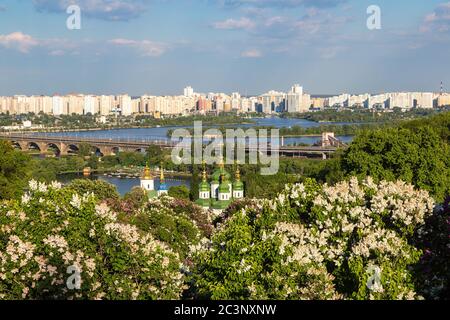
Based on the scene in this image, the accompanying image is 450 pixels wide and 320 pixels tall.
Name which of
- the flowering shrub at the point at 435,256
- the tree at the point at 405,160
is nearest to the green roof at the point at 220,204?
the tree at the point at 405,160

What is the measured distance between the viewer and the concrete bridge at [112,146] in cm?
3303

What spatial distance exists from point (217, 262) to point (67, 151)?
3501cm

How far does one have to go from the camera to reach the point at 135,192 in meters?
11.3

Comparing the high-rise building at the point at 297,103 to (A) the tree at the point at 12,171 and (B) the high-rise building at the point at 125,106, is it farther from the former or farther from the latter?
(A) the tree at the point at 12,171

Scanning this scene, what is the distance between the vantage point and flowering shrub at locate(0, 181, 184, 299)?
4.29 metres

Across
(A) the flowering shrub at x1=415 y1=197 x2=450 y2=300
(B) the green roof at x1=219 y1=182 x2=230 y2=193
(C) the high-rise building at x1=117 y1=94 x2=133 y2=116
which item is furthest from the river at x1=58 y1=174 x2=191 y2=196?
(C) the high-rise building at x1=117 y1=94 x2=133 y2=116

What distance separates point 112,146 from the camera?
36375mm

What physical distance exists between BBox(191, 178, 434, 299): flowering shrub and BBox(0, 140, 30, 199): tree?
17.8 ft

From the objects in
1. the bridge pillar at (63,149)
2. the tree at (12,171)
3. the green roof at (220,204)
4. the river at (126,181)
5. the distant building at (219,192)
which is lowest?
the river at (126,181)

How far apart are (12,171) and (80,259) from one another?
646 centimetres

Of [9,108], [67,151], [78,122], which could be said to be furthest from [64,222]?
[9,108]

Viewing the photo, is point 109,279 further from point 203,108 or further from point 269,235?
point 203,108

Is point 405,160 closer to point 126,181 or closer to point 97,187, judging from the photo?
point 97,187

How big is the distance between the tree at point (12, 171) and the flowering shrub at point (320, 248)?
544cm
